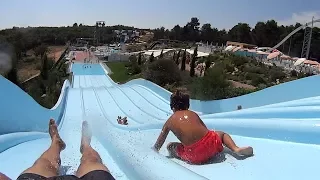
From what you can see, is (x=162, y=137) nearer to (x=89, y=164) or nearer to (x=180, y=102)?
(x=180, y=102)

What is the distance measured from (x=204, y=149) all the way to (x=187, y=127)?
0.19 meters

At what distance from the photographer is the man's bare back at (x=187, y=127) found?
8.02 ft

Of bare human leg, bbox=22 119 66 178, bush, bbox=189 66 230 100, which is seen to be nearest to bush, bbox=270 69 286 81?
bush, bbox=189 66 230 100

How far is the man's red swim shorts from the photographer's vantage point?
2402mm

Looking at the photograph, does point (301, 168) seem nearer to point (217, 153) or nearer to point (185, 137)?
point (217, 153)

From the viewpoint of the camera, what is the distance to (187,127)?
2479 millimetres

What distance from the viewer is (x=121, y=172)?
2.53 meters

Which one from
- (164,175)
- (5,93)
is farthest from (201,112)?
(164,175)

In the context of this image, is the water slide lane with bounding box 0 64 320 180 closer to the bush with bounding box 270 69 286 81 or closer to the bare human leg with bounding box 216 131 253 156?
the bare human leg with bounding box 216 131 253 156

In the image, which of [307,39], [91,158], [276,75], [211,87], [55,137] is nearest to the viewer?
[91,158]

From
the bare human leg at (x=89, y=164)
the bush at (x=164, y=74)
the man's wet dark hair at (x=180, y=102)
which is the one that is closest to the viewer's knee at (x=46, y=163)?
the bare human leg at (x=89, y=164)

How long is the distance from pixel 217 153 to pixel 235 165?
20 cm

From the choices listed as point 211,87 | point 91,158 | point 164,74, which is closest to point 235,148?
point 91,158

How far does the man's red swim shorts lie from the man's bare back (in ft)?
0.11
